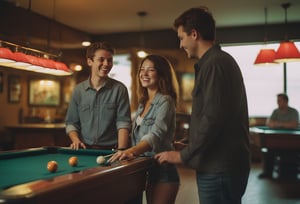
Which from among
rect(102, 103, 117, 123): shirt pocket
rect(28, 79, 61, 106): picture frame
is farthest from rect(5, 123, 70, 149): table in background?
rect(102, 103, 117, 123): shirt pocket

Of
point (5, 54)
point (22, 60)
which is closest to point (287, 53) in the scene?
point (22, 60)

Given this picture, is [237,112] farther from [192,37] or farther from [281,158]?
[281,158]

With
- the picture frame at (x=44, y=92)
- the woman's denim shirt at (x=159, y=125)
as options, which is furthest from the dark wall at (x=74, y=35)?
the woman's denim shirt at (x=159, y=125)

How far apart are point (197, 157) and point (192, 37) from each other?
594mm

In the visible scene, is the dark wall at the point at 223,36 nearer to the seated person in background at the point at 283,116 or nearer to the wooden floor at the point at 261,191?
the seated person in background at the point at 283,116

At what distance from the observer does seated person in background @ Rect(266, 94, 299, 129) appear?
6699 mm

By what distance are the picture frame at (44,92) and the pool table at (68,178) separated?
20.1ft

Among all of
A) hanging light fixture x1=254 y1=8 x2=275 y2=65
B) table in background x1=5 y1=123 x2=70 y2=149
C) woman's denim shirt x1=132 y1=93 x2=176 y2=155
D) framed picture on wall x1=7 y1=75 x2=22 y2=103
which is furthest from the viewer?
framed picture on wall x1=7 y1=75 x2=22 y2=103

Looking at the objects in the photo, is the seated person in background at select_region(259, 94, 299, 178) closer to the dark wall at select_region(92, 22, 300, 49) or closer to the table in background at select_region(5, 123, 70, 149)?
the dark wall at select_region(92, 22, 300, 49)

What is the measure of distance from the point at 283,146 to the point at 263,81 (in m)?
3.25

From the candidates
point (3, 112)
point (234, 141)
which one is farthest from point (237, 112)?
point (3, 112)

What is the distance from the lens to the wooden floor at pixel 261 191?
4.60 m

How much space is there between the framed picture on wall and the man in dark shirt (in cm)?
684

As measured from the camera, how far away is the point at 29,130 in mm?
6105
